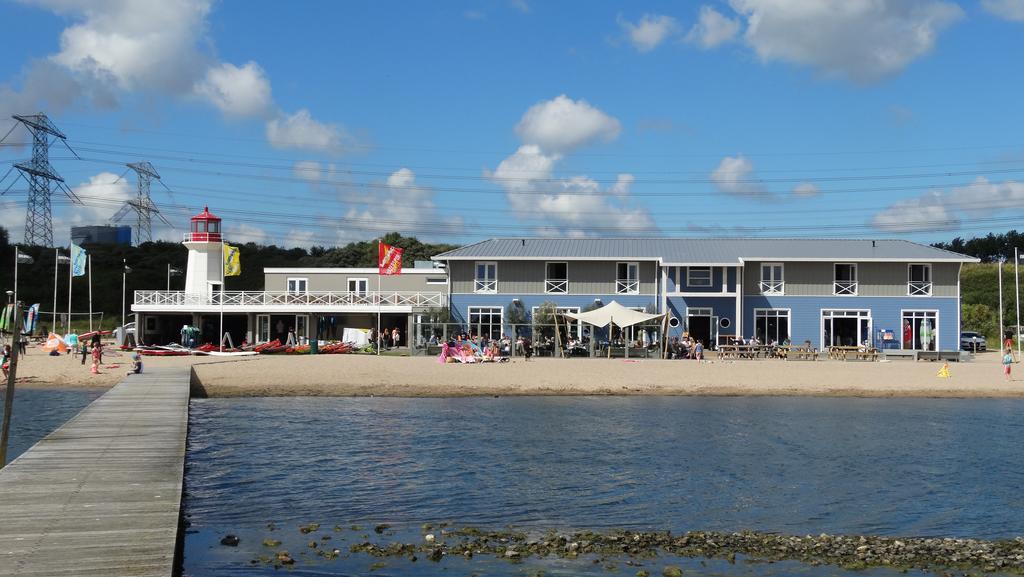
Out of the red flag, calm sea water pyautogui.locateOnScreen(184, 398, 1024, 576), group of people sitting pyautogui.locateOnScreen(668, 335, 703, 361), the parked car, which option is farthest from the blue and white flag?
the parked car

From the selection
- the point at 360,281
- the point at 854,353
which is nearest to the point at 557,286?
the point at 360,281

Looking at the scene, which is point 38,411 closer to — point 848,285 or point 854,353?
point 854,353

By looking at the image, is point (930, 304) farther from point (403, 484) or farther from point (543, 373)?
point (403, 484)

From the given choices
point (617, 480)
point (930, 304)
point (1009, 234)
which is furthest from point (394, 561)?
point (1009, 234)

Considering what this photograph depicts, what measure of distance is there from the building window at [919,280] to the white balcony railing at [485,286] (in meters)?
19.8

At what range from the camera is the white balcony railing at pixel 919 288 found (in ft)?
145

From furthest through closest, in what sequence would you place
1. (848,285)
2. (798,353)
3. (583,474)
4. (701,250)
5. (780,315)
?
(701,250), (780,315), (848,285), (798,353), (583,474)

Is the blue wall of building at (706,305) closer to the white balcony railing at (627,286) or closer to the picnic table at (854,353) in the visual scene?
the white balcony railing at (627,286)

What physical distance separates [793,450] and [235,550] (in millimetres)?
11792

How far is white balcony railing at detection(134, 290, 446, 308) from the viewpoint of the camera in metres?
46.8

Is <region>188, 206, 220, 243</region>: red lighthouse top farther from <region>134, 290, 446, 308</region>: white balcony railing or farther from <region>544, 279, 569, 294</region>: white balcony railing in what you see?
<region>544, 279, 569, 294</region>: white balcony railing

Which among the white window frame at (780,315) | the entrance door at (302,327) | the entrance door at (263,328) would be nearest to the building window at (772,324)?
the white window frame at (780,315)

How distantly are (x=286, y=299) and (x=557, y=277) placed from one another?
45.3ft

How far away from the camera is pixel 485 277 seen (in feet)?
151
